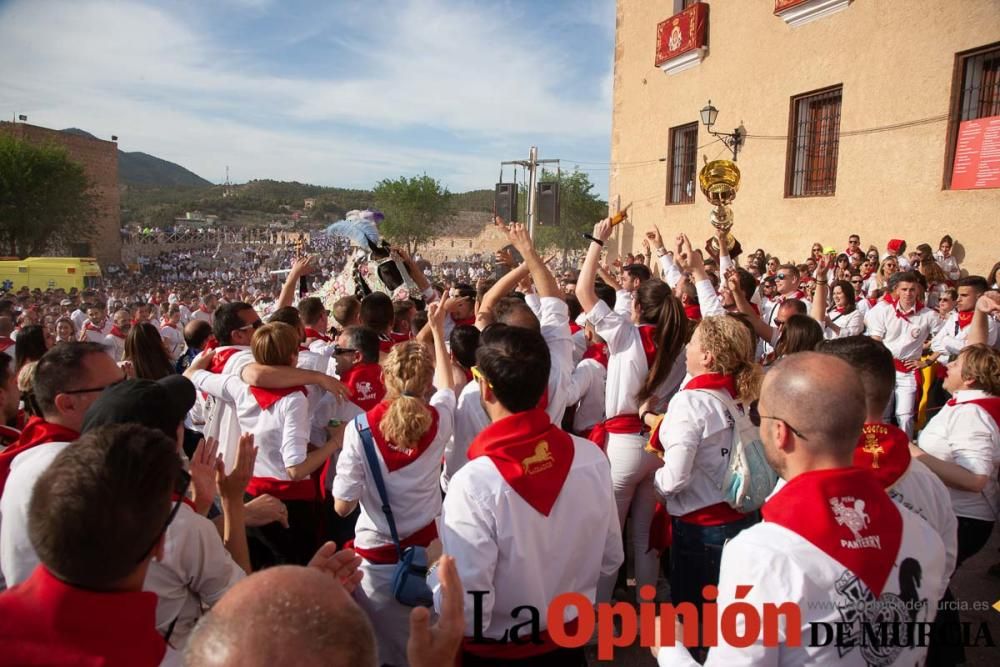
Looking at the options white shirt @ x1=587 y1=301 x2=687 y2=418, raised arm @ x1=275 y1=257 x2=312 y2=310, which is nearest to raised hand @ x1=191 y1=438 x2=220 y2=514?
white shirt @ x1=587 y1=301 x2=687 y2=418

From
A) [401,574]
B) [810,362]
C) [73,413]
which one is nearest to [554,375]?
[401,574]

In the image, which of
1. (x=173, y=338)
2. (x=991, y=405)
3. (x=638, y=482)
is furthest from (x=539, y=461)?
(x=173, y=338)

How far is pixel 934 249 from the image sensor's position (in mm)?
11281

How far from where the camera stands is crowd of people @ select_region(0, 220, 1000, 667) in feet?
4.36

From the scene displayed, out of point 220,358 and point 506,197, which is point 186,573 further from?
point 506,197

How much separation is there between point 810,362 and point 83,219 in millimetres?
45162

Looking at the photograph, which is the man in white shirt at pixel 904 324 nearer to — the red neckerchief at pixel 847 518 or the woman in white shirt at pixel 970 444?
the woman in white shirt at pixel 970 444

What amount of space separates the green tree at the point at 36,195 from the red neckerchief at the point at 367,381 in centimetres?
3913

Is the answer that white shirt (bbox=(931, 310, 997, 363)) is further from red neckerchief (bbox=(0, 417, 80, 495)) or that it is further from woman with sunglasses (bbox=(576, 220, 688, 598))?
red neckerchief (bbox=(0, 417, 80, 495))

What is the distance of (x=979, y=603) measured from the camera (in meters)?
4.02

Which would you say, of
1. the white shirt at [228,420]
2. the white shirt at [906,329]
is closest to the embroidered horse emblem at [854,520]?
the white shirt at [228,420]

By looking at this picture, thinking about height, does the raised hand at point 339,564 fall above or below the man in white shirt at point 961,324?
below

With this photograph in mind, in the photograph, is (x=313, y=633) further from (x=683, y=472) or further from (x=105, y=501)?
(x=683, y=472)

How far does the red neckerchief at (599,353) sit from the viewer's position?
4719 mm
